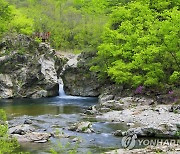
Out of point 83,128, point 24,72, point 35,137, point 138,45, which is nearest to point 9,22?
point 24,72

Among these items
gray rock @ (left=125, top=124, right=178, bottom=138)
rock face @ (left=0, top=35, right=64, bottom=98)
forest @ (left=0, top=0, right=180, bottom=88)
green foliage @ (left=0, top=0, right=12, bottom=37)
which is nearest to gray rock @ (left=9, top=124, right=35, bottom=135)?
gray rock @ (left=125, top=124, right=178, bottom=138)

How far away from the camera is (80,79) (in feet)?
137

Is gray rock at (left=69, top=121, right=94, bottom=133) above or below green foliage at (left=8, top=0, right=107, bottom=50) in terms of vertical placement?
below

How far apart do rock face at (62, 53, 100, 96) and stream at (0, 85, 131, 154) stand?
4.32 ft

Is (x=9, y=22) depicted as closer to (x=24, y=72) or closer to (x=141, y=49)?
(x=24, y=72)

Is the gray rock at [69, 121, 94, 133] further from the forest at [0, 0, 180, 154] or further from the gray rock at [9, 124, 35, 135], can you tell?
the forest at [0, 0, 180, 154]

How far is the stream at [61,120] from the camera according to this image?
18562mm

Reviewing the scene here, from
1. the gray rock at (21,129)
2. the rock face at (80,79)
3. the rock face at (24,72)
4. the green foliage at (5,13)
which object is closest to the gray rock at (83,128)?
the gray rock at (21,129)

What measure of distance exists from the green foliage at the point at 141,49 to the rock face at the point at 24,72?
5.88 metres

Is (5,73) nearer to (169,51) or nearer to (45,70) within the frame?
(45,70)

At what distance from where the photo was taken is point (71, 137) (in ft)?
67.2

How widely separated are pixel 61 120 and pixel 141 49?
11.8 metres

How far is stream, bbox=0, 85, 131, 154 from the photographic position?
18.6 metres

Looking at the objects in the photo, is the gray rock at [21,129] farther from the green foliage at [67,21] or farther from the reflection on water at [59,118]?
the green foliage at [67,21]
